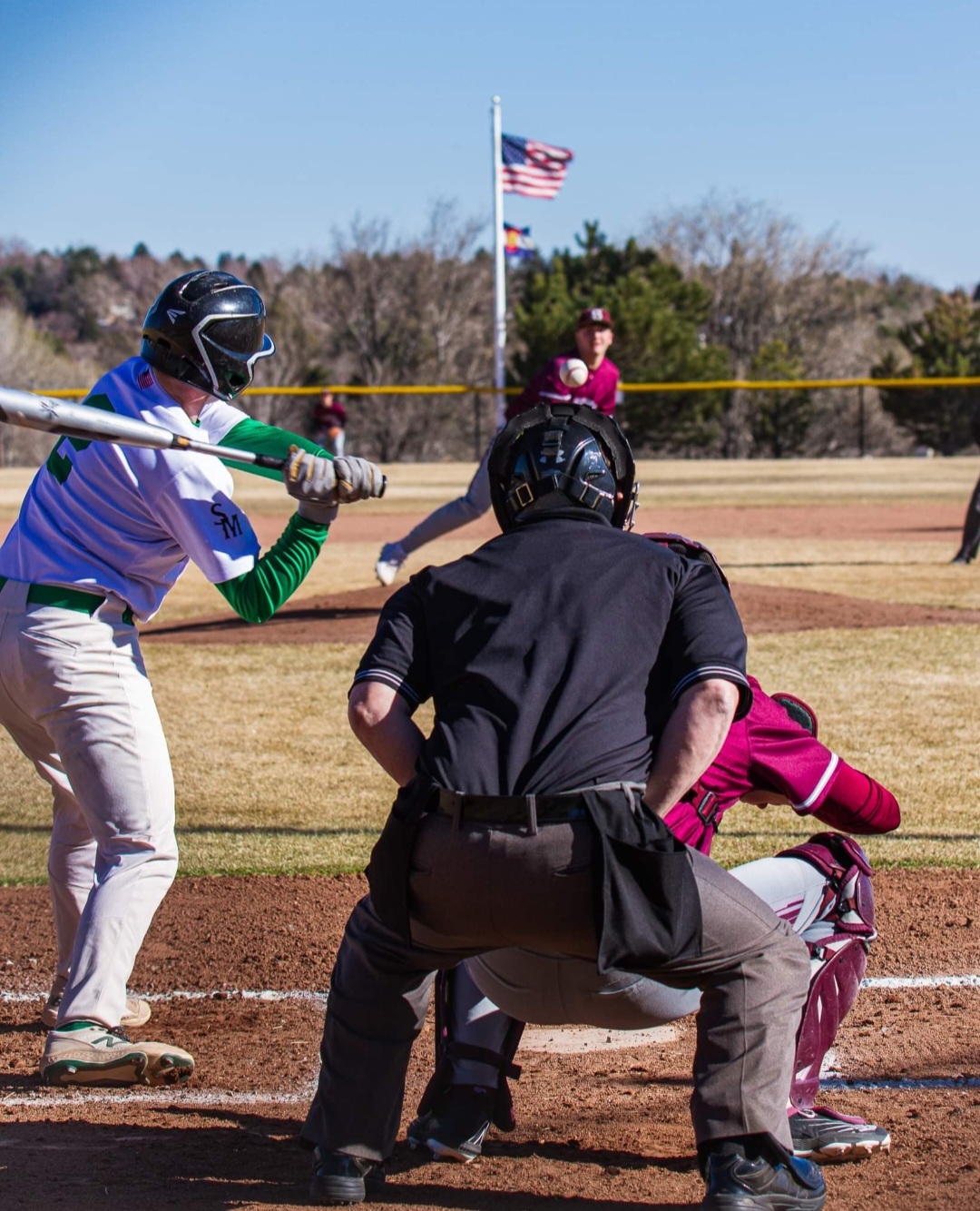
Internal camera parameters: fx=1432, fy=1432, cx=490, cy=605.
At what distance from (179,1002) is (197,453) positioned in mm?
1756

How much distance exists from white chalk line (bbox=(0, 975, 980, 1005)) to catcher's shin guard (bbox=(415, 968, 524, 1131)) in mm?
1084

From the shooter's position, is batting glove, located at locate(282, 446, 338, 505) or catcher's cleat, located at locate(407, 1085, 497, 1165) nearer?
catcher's cleat, located at locate(407, 1085, 497, 1165)

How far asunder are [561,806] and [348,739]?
5201 millimetres

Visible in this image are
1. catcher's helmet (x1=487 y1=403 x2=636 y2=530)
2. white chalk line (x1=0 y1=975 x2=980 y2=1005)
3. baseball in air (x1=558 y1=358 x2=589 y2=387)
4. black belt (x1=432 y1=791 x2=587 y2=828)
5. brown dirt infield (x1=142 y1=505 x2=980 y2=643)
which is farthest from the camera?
brown dirt infield (x1=142 y1=505 x2=980 y2=643)

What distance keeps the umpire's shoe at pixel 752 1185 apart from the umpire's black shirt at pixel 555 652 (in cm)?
75

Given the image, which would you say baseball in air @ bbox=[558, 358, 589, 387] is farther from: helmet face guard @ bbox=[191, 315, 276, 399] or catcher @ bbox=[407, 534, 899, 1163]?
catcher @ bbox=[407, 534, 899, 1163]

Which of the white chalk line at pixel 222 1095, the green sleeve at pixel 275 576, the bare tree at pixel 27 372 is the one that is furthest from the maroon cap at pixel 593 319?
the bare tree at pixel 27 372

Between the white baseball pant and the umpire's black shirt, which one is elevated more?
the umpire's black shirt

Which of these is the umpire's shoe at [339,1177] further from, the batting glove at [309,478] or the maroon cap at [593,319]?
the maroon cap at [593,319]

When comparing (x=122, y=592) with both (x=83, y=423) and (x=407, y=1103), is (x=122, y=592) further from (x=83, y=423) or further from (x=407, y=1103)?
(x=407, y=1103)

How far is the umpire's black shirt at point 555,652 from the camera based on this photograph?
260cm

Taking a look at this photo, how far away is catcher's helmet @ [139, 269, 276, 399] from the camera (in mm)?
3580

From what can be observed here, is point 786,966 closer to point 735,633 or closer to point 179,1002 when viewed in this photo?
point 735,633

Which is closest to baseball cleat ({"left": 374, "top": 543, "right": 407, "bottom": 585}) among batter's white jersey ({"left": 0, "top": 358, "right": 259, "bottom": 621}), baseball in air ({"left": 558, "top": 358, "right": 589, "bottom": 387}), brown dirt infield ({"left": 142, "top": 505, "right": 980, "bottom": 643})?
brown dirt infield ({"left": 142, "top": 505, "right": 980, "bottom": 643})
